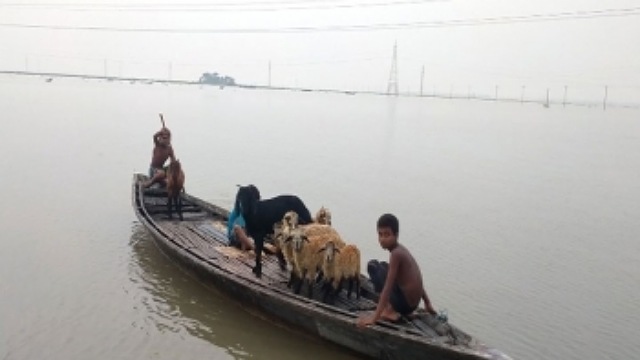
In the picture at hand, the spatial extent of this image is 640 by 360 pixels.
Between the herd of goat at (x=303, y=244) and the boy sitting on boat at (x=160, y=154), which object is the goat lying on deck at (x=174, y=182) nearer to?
the boy sitting on boat at (x=160, y=154)

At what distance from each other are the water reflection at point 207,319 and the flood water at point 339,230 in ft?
0.08

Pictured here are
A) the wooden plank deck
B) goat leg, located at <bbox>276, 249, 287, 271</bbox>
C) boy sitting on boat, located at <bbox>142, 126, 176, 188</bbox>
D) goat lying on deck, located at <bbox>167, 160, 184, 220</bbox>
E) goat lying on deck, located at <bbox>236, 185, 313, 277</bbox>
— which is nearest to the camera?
the wooden plank deck

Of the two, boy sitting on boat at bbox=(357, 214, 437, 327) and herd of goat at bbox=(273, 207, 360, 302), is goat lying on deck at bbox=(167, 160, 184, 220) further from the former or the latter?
boy sitting on boat at bbox=(357, 214, 437, 327)

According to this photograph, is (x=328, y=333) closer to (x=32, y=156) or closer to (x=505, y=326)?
(x=505, y=326)

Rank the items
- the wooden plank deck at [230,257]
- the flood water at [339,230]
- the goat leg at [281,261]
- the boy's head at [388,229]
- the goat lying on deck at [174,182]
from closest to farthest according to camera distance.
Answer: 1. the boy's head at [388,229]
2. the wooden plank deck at [230,257]
3. the flood water at [339,230]
4. the goat leg at [281,261]
5. the goat lying on deck at [174,182]

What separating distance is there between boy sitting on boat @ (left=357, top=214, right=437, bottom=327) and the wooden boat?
13 cm

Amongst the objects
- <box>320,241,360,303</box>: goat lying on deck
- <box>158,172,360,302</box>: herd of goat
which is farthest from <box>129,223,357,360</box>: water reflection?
<box>320,241,360,303</box>: goat lying on deck

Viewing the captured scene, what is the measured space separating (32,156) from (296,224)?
61.2ft

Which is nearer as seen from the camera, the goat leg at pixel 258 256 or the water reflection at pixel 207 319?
the water reflection at pixel 207 319

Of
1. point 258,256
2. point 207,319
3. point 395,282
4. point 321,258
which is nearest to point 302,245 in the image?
point 321,258

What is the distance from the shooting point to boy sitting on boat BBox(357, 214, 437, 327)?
690cm

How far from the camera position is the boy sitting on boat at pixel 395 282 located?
6.90 m

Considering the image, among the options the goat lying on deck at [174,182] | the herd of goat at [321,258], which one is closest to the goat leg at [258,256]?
the herd of goat at [321,258]

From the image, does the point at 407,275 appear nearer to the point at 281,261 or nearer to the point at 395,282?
the point at 395,282
